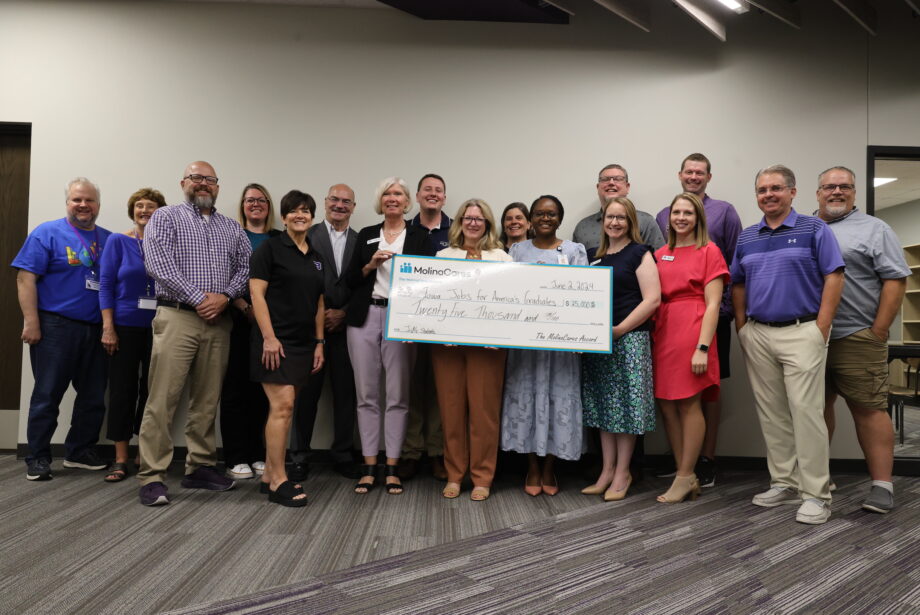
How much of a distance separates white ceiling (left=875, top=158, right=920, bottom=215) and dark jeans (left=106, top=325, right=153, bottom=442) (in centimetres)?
677

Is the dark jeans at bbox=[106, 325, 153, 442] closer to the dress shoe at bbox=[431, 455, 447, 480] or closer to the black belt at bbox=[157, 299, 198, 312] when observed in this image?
the black belt at bbox=[157, 299, 198, 312]

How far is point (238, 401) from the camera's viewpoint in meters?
3.11

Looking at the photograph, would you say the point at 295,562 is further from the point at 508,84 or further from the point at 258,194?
the point at 508,84

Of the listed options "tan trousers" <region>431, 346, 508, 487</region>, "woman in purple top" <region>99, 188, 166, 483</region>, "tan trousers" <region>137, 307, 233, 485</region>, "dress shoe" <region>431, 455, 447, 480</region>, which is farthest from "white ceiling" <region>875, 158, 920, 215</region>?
"woman in purple top" <region>99, 188, 166, 483</region>

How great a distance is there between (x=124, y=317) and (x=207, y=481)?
1.07 m

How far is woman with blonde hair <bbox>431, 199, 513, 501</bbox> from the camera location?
2.64 metres

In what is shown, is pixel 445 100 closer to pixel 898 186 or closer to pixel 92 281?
pixel 92 281

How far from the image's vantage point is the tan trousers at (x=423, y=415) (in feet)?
9.93

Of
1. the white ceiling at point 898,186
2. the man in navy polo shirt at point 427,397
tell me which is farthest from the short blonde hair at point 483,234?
the white ceiling at point 898,186

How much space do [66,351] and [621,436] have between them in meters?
3.09

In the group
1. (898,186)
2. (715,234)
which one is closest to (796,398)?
(715,234)

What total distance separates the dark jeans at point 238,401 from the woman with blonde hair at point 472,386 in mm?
1187

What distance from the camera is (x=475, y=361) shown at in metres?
2.64

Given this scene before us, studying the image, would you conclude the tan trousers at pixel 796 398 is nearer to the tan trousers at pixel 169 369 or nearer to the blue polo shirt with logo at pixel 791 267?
the blue polo shirt with logo at pixel 791 267
